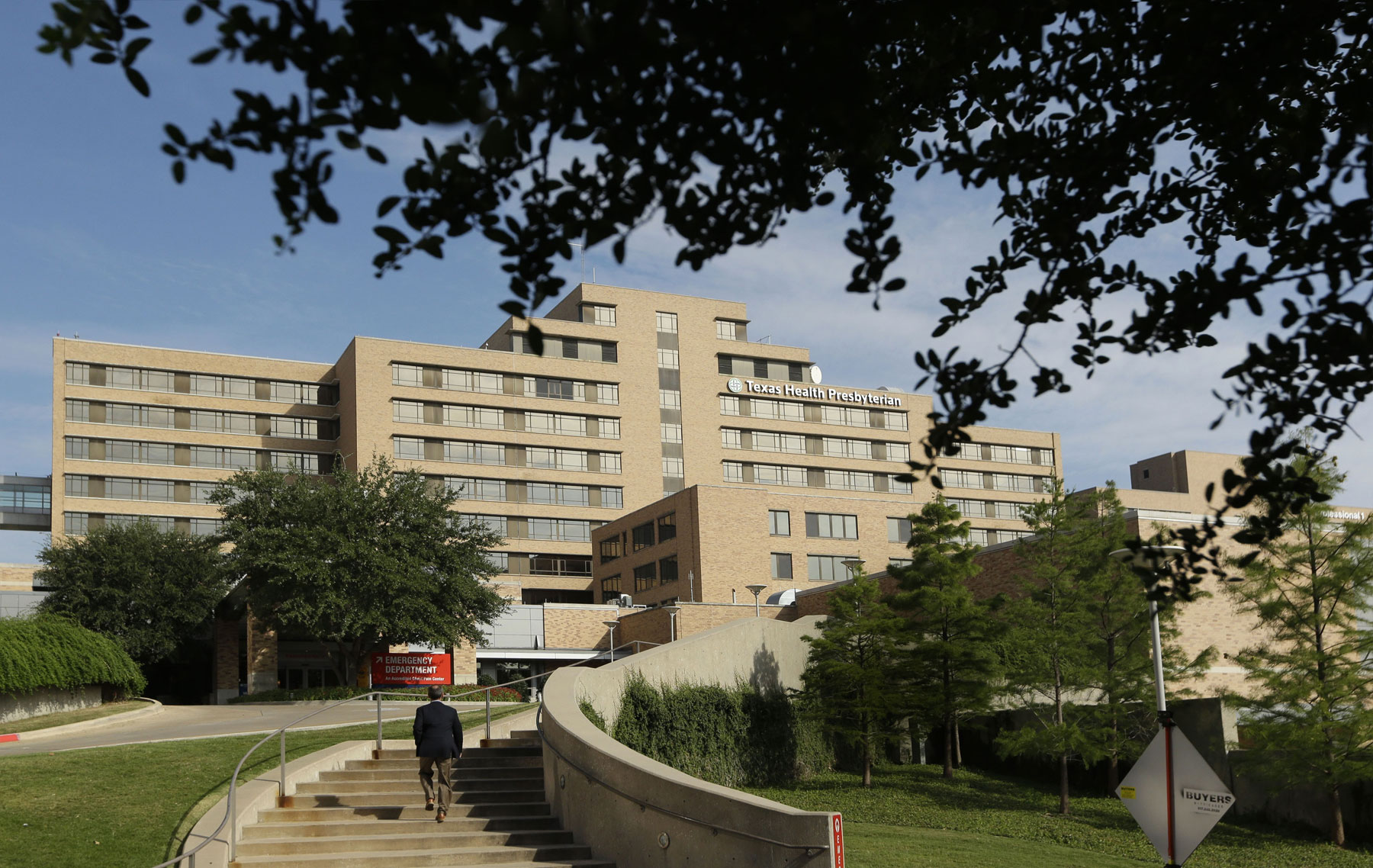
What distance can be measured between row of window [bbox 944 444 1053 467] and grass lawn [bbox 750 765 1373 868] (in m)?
75.4

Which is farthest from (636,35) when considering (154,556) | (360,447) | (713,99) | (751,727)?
(360,447)

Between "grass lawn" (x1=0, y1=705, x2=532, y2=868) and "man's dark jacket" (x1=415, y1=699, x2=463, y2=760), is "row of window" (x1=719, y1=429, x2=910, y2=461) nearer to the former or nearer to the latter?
"grass lawn" (x1=0, y1=705, x2=532, y2=868)

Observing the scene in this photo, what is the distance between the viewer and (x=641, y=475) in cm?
8875

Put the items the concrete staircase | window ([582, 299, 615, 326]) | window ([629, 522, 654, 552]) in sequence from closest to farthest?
the concrete staircase
window ([629, 522, 654, 552])
window ([582, 299, 615, 326])

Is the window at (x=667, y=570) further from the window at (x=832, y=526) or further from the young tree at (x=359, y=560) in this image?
the young tree at (x=359, y=560)

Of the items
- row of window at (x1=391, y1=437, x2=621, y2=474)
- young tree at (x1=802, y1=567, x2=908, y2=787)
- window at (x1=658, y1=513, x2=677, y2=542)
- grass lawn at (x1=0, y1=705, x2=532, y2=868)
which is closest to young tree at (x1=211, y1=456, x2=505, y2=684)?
window at (x1=658, y1=513, x2=677, y2=542)

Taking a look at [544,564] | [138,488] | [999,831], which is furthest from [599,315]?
[999,831]

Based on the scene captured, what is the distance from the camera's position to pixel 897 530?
74500 millimetres

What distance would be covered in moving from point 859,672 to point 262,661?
4088cm

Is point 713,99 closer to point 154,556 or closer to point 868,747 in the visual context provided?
point 868,747

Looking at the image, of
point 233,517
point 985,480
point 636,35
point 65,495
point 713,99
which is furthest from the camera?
point 985,480

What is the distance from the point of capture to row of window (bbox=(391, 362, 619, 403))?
82.5 metres

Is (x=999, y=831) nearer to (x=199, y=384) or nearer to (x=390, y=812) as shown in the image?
(x=390, y=812)

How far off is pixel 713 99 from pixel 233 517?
Answer: 45447 millimetres
